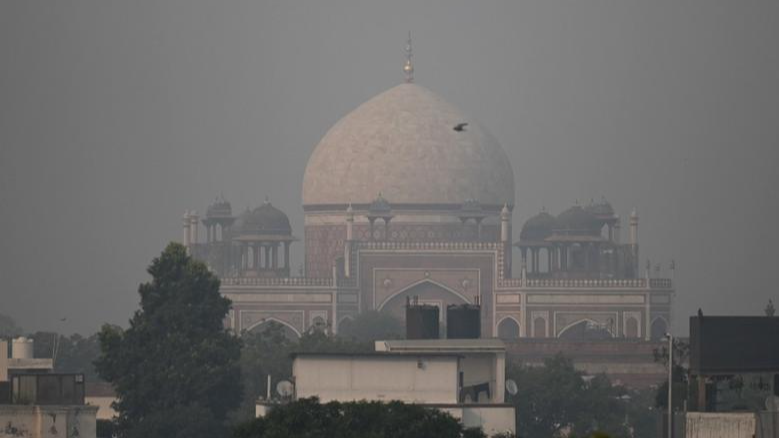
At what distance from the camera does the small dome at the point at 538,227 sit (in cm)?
13262

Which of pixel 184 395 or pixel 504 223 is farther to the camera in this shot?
pixel 504 223

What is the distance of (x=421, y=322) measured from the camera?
198 ft

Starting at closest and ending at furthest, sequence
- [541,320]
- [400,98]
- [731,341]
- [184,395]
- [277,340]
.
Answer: [731,341], [184,395], [277,340], [541,320], [400,98]

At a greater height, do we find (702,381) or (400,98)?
(400,98)

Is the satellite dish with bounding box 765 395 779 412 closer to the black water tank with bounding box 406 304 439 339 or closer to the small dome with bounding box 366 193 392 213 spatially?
the black water tank with bounding box 406 304 439 339

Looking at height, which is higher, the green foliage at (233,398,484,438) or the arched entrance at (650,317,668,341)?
the arched entrance at (650,317,668,341)

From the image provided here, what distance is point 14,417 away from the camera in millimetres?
49938

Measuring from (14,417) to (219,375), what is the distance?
39.0 ft

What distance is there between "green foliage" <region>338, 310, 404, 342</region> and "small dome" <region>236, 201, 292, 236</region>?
29.7ft

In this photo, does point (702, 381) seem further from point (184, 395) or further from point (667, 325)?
point (667, 325)

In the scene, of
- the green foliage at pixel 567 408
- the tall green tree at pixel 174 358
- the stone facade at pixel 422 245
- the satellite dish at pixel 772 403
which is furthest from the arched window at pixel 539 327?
the satellite dish at pixel 772 403

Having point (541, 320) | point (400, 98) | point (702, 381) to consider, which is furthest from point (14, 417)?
point (400, 98)

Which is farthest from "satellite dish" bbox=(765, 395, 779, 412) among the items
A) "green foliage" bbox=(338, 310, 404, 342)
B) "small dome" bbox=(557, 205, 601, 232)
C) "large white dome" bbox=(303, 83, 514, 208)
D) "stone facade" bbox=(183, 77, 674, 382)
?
"large white dome" bbox=(303, 83, 514, 208)

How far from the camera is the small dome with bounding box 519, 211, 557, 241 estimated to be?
133 meters
